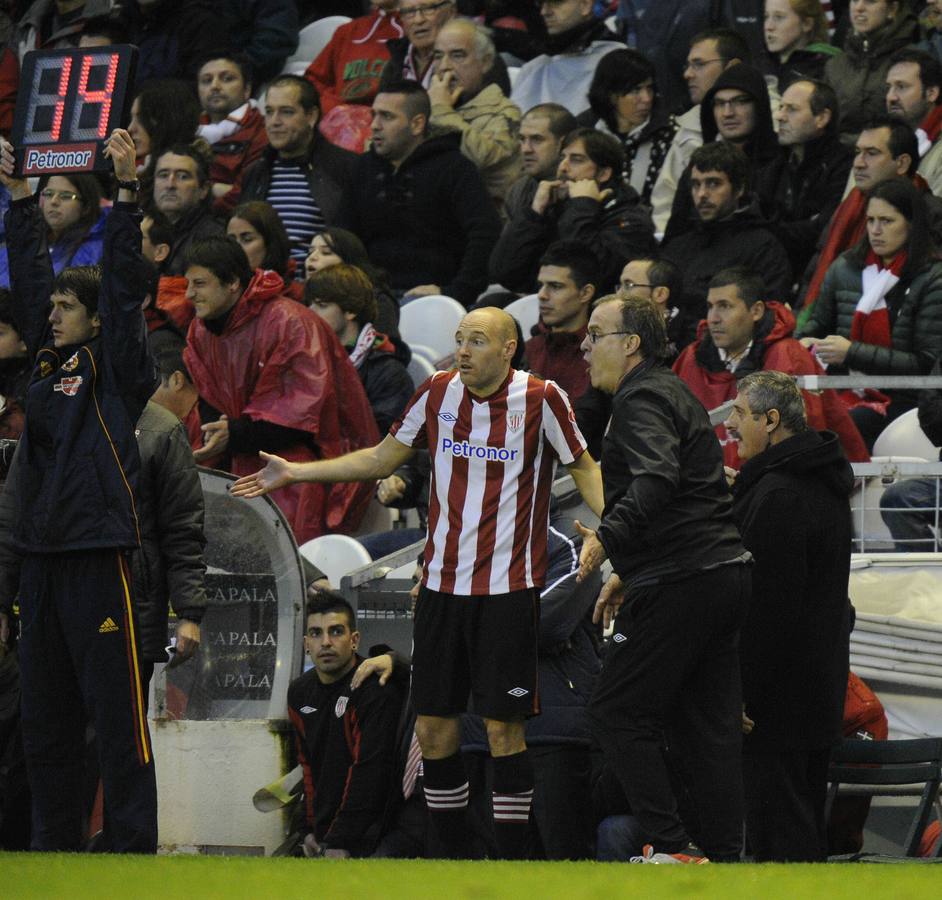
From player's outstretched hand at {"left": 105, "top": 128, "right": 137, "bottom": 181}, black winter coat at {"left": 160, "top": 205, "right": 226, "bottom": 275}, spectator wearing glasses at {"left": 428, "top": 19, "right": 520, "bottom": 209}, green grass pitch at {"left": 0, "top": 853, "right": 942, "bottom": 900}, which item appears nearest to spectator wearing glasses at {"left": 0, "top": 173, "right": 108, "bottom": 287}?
black winter coat at {"left": 160, "top": 205, "right": 226, "bottom": 275}

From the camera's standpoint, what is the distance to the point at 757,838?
7.09m

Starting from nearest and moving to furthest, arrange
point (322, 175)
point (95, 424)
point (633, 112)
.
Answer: point (95, 424) < point (633, 112) < point (322, 175)

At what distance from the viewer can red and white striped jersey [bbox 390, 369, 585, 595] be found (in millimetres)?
6863

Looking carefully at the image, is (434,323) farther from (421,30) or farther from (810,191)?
(421,30)

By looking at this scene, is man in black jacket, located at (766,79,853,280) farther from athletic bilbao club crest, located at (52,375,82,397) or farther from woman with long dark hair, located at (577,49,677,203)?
athletic bilbao club crest, located at (52,375,82,397)

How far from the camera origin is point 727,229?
1021cm

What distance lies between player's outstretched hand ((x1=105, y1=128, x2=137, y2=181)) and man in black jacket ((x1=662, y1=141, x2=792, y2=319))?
387cm

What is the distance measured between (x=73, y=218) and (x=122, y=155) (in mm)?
3703

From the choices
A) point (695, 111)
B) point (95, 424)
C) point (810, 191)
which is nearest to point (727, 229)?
point (810, 191)

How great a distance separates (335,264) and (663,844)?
4.83m

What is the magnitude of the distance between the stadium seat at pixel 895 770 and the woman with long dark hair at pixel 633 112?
5.04 m

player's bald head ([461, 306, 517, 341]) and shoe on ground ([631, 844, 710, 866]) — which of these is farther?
player's bald head ([461, 306, 517, 341])

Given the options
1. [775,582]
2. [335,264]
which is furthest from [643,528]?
[335,264]

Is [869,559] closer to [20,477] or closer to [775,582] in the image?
[775,582]
